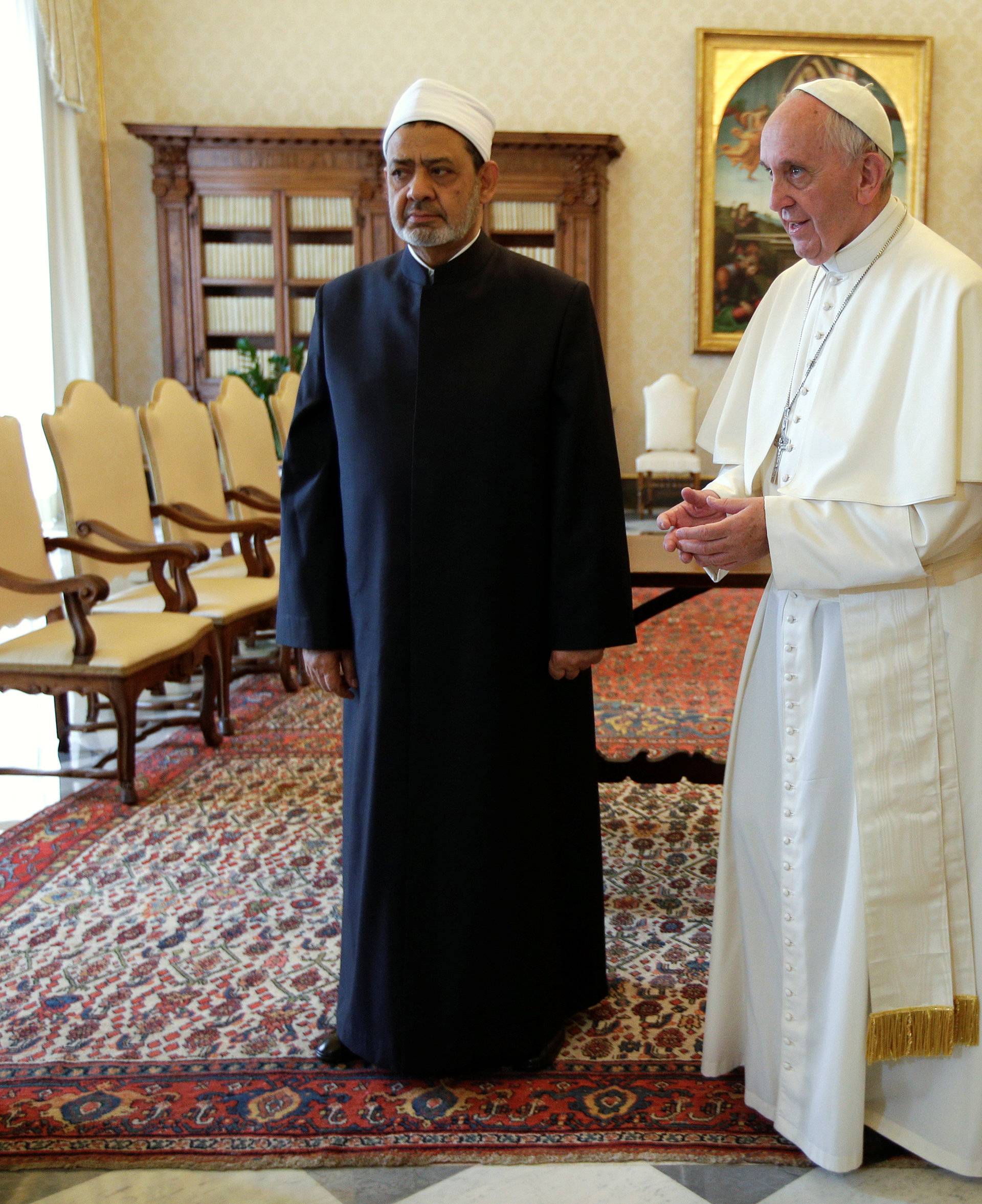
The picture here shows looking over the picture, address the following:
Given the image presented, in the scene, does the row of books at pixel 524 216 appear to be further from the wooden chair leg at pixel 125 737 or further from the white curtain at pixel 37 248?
the wooden chair leg at pixel 125 737

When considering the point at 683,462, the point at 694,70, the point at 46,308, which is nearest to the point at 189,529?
the point at 46,308

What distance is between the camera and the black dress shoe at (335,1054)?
221cm

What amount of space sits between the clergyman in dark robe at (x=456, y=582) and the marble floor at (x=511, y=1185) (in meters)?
0.27

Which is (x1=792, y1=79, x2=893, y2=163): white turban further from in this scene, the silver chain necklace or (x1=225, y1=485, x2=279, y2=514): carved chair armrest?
(x1=225, y1=485, x2=279, y2=514): carved chair armrest

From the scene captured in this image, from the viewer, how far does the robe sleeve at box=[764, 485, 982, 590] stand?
1.71 meters

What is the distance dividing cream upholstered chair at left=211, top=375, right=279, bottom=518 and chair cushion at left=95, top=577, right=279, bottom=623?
416 millimetres

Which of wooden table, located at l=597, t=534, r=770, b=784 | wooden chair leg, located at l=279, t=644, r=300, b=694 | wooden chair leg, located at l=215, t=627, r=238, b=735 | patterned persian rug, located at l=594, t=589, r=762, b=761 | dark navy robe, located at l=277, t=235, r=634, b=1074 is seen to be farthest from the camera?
wooden chair leg, located at l=279, t=644, r=300, b=694

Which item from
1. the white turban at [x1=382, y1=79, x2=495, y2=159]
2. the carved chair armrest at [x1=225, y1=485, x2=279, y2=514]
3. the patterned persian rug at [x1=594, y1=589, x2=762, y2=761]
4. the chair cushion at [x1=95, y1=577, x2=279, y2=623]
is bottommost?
the patterned persian rug at [x1=594, y1=589, x2=762, y2=761]

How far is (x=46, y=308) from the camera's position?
343 inches

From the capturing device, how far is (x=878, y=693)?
5.90 ft

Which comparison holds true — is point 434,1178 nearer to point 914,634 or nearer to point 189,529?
point 914,634

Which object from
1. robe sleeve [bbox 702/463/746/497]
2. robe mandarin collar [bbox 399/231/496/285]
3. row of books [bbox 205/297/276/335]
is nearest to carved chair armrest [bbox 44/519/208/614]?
robe mandarin collar [bbox 399/231/496/285]

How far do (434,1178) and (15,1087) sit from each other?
84 cm

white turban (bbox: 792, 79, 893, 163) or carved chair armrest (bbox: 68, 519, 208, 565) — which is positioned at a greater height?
white turban (bbox: 792, 79, 893, 163)
